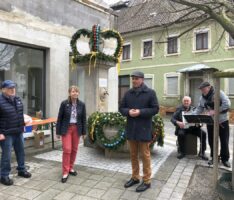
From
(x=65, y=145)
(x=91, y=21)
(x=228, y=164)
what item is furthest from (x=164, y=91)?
(x=65, y=145)

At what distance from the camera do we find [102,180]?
4.79m

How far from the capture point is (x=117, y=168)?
215 inches

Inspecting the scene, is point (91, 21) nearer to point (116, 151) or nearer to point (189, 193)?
point (116, 151)

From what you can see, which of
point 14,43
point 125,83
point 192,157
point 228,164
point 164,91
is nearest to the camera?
A: point 228,164

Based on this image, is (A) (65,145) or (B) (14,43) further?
(B) (14,43)

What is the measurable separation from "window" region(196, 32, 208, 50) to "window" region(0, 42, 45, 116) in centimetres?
1364

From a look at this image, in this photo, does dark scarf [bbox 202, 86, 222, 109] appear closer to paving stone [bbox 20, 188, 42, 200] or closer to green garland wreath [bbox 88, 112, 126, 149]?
green garland wreath [bbox 88, 112, 126, 149]

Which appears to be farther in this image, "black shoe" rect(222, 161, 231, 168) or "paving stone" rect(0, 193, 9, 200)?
"black shoe" rect(222, 161, 231, 168)

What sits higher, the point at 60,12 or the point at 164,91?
the point at 60,12

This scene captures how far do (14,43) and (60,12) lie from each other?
1.72m

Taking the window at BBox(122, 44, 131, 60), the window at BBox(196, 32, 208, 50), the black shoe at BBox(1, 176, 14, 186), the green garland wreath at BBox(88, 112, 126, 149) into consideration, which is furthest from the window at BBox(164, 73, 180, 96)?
the black shoe at BBox(1, 176, 14, 186)

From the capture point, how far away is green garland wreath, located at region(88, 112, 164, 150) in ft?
19.5

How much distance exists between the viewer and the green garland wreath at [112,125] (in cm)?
595

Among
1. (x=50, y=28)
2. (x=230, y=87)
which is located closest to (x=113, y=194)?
(x=50, y=28)
